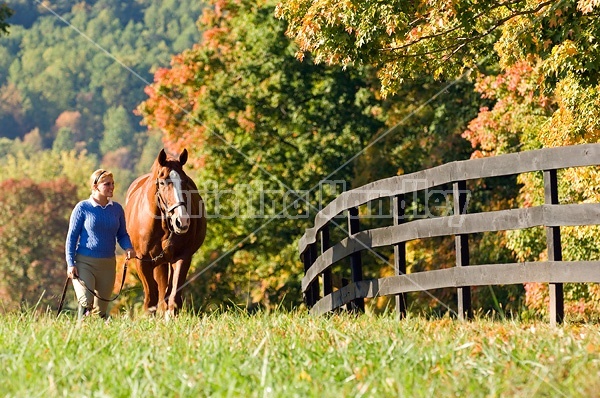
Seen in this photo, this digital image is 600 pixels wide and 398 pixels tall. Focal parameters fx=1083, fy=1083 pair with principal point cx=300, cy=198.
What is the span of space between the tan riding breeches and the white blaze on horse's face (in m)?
1.30

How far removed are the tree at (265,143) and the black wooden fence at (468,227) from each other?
19.2m

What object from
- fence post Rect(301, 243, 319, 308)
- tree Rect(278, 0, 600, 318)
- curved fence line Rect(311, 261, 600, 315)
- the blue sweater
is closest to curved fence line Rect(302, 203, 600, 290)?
curved fence line Rect(311, 261, 600, 315)

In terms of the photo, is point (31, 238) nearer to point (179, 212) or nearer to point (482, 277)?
point (179, 212)

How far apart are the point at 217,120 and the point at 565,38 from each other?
19757mm

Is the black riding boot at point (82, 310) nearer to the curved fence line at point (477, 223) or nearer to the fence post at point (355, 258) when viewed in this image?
the curved fence line at point (477, 223)

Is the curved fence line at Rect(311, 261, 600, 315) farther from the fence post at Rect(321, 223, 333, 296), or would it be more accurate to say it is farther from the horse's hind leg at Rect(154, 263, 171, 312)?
the horse's hind leg at Rect(154, 263, 171, 312)

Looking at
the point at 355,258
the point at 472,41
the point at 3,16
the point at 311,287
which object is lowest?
the point at 311,287

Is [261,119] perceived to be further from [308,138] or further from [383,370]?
[383,370]

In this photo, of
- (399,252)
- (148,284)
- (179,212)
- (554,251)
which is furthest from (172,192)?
(554,251)

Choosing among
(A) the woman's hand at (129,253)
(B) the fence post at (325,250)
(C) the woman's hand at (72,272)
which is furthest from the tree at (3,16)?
(C) the woman's hand at (72,272)

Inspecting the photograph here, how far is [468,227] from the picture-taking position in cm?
958

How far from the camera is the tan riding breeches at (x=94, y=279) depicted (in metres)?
11.0

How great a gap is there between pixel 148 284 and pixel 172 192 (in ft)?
5.61

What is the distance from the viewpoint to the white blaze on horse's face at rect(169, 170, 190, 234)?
12336mm
